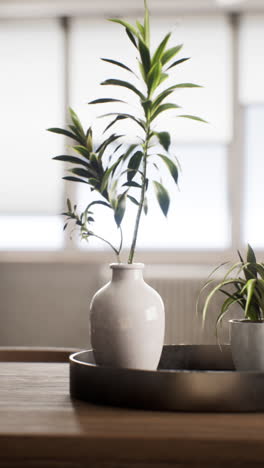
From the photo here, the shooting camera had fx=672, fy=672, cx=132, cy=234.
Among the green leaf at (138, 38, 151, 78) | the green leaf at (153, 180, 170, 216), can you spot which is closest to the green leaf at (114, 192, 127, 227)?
the green leaf at (153, 180, 170, 216)

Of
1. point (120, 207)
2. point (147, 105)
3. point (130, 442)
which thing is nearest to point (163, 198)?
point (120, 207)

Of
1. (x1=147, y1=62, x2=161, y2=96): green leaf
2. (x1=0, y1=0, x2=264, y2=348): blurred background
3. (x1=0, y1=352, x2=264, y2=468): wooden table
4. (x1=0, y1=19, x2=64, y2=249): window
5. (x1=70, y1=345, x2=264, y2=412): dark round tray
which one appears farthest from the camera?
(x1=0, y1=19, x2=64, y2=249): window

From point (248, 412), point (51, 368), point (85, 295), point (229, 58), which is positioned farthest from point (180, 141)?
point (248, 412)

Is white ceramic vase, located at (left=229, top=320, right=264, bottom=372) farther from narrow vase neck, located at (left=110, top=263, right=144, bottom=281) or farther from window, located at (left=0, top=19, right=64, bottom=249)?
window, located at (left=0, top=19, right=64, bottom=249)

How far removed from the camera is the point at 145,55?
1521 mm

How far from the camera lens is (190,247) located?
5102mm

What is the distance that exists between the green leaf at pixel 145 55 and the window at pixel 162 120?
3.54 m

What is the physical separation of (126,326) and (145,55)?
A: 61 cm

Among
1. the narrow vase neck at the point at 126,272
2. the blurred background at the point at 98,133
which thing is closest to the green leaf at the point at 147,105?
the narrow vase neck at the point at 126,272

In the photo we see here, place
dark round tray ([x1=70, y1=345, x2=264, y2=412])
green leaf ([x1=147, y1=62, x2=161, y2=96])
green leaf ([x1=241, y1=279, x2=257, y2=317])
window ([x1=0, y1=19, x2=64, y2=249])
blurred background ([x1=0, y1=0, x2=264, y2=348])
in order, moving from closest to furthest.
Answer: dark round tray ([x1=70, y1=345, x2=264, y2=412]) → green leaf ([x1=241, y1=279, x2=257, y2=317]) → green leaf ([x1=147, y1=62, x2=161, y2=96]) → blurred background ([x1=0, y1=0, x2=264, y2=348]) → window ([x1=0, y1=19, x2=64, y2=249])

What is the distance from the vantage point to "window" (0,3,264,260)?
16.5ft

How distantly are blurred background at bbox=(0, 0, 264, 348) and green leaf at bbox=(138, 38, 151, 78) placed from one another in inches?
136

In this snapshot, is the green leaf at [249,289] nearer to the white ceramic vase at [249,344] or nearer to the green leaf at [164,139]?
the white ceramic vase at [249,344]

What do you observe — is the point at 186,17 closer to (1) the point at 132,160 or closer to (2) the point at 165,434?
(1) the point at 132,160
